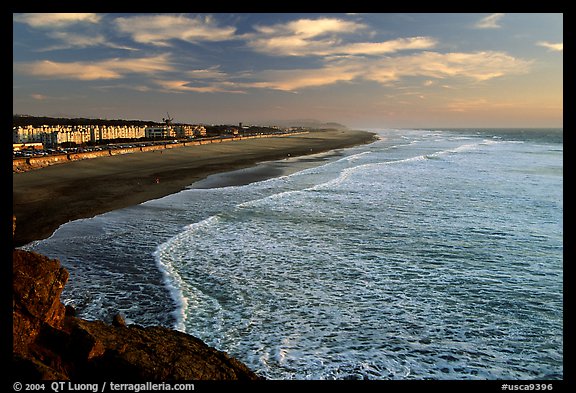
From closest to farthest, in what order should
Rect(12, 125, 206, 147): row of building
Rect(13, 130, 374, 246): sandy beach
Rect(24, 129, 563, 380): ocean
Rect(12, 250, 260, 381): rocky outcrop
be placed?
1. Rect(12, 250, 260, 381): rocky outcrop
2. Rect(24, 129, 563, 380): ocean
3. Rect(13, 130, 374, 246): sandy beach
4. Rect(12, 125, 206, 147): row of building

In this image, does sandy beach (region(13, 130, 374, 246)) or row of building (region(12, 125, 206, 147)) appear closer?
sandy beach (region(13, 130, 374, 246))

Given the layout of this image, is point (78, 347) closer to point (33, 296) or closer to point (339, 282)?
point (33, 296)

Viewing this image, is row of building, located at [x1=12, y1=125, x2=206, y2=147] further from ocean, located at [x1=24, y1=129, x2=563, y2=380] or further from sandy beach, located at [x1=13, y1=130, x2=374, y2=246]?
ocean, located at [x1=24, y1=129, x2=563, y2=380]

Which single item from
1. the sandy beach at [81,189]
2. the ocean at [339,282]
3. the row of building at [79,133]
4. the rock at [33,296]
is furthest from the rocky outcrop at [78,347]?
the row of building at [79,133]

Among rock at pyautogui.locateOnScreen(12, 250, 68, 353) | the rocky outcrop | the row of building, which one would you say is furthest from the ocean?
the row of building

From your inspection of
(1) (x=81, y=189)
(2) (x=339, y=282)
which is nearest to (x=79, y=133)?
(1) (x=81, y=189)
